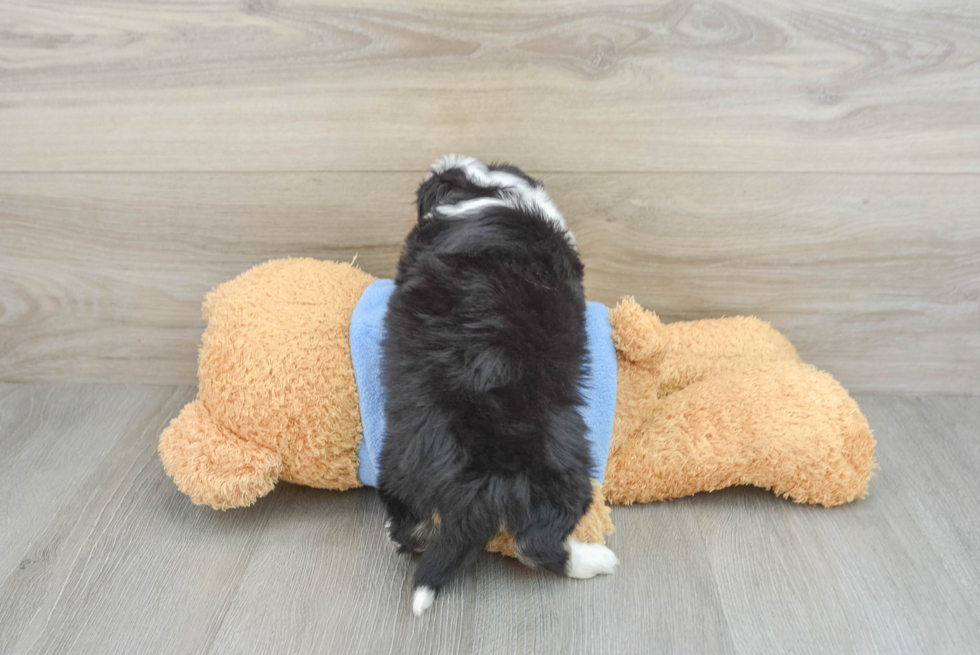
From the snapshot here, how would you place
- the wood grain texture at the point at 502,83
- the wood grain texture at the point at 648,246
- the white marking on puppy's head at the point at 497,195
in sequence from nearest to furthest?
the white marking on puppy's head at the point at 497,195 < the wood grain texture at the point at 502,83 < the wood grain texture at the point at 648,246

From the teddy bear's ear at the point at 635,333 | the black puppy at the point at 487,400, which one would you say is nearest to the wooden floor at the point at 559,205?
the black puppy at the point at 487,400

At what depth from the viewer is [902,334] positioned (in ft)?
4.00

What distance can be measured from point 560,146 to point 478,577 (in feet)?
2.21

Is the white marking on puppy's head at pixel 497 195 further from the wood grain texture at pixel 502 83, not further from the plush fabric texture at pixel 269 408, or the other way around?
the plush fabric texture at pixel 269 408

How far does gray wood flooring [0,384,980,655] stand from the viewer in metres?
0.81

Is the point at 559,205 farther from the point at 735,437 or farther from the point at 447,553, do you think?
the point at 447,553

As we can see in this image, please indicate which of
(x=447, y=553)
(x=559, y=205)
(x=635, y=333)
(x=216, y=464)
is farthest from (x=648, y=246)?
(x=216, y=464)

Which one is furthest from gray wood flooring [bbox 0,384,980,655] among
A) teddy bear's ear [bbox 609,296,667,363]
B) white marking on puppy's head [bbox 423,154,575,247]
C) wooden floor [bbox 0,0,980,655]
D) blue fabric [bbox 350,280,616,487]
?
white marking on puppy's head [bbox 423,154,575,247]

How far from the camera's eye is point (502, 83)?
1.07 meters

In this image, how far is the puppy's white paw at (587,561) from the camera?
87 centimetres

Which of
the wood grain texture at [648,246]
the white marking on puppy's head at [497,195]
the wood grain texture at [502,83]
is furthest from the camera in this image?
the wood grain texture at [648,246]

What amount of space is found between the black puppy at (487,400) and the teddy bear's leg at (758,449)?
16cm

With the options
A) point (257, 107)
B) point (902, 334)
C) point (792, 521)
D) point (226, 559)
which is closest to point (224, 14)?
point (257, 107)

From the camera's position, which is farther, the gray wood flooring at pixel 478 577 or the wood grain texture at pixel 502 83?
the wood grain texture at pixel 502 83
